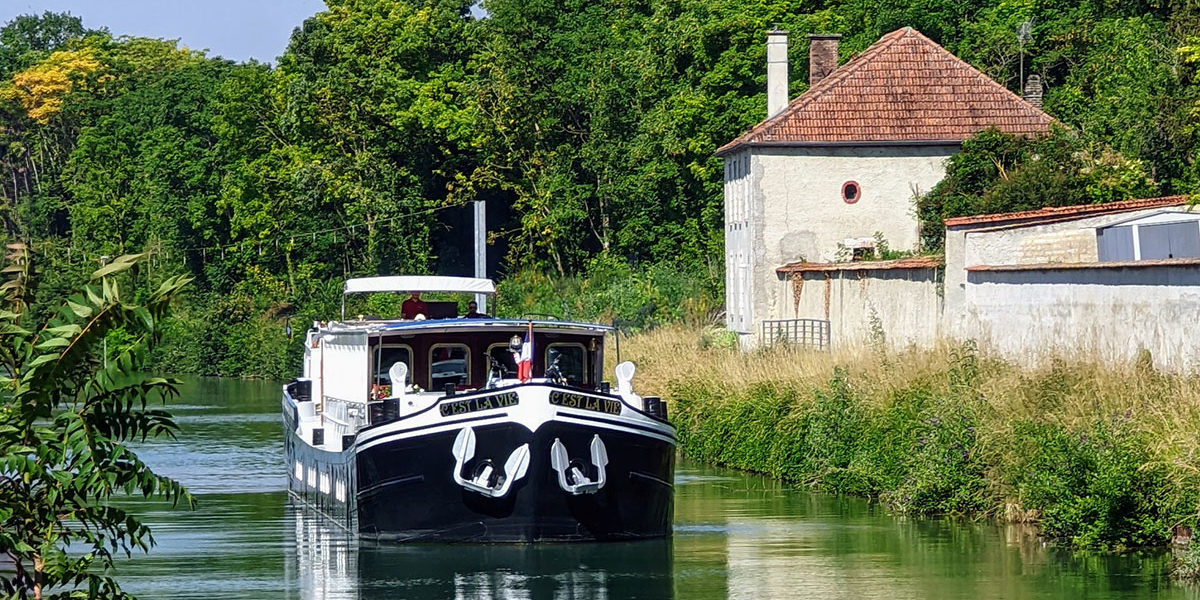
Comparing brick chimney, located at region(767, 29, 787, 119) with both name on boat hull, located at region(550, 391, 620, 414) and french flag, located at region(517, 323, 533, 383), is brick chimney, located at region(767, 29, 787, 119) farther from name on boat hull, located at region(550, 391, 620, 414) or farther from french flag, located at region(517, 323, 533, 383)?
name on boat hull, located at region(550, 391, 620, 414)

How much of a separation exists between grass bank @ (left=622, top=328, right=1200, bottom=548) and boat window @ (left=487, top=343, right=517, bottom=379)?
492 cm

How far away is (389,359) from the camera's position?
2444 centimetres

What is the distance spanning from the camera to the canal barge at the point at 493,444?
68.9 ft

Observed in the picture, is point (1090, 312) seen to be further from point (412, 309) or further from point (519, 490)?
point (412, 309)

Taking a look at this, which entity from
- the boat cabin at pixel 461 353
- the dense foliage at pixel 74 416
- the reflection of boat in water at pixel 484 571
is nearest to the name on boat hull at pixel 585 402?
the reflection of boat in water at pixel 484 571

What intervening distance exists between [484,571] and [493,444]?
1468mm

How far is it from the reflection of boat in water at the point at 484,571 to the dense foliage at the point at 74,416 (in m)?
9.74

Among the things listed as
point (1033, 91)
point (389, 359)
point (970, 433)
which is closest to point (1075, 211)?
point (970, 433)

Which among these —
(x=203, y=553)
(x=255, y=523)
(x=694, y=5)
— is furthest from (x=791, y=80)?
(x=203, y=553)

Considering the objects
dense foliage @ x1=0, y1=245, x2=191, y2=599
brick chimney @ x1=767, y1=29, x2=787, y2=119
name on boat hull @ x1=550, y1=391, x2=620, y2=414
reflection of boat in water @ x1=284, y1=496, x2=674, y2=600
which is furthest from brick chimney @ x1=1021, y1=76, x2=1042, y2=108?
dense foliage @ x1=0, y1=245, x2=191, y2=599

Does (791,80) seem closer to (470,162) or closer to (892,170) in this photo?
(892,170)

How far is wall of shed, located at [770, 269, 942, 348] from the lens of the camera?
3234cm

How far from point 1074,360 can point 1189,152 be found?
51.7ft

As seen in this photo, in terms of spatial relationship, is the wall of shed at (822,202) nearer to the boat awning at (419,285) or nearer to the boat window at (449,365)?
the boat awning at (419,285)
